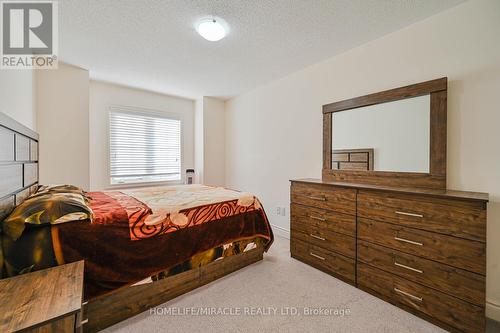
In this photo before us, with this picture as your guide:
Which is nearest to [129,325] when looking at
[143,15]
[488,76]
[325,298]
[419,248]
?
[325,298]

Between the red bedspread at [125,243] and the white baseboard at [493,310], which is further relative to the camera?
the white baseboard at [493,310]

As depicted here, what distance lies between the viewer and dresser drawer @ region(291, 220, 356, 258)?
203 cm

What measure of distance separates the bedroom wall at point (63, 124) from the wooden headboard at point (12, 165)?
52.4 inches

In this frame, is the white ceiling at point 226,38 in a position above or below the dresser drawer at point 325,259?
above

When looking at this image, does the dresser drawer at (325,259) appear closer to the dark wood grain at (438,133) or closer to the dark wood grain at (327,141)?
the dark wood grain at (327,141)

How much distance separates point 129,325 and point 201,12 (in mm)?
2531

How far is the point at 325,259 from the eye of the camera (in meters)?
2.24

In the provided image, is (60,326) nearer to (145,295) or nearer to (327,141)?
(145,295)

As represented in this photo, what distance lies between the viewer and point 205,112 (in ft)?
14.1

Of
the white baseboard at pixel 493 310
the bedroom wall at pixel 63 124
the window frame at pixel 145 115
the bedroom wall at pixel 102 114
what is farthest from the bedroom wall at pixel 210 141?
the white baseboard at pixel 493 310

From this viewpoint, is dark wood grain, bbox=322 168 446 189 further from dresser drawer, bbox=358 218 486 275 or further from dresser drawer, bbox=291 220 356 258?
dresser drawer, bbox=291 220 356 258

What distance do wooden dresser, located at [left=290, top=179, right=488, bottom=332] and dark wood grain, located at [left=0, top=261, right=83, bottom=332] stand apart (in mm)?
2011

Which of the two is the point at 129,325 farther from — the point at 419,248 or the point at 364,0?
the point at 364,0

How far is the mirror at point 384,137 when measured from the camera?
1.94 meters
